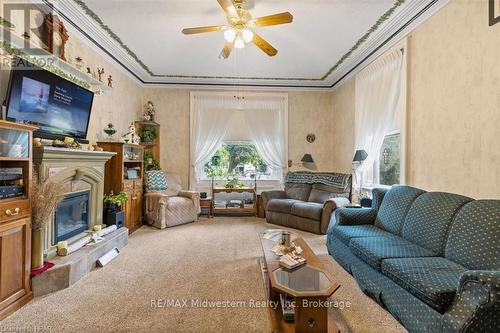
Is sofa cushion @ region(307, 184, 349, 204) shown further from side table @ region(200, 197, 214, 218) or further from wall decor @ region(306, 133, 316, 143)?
side table @ region(200, 197, 214, 218)

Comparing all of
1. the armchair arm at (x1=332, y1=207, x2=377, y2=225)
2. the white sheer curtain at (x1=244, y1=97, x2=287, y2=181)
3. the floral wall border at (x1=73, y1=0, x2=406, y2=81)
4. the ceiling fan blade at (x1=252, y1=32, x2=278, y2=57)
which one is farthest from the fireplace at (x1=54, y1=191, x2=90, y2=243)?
the white sheer curtain at (x1=244, y1=97, x2=287, y2=181)

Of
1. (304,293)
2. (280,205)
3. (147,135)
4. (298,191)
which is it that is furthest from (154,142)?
(304,293)

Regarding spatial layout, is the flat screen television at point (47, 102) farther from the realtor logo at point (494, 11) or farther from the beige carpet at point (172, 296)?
the realtor logo at point (494, 11)

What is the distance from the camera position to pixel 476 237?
1.87 meters

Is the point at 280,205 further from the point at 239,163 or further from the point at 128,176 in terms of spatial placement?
the point at 128,176

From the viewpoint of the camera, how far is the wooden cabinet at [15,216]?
1.94 metres

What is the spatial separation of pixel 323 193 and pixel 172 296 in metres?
3.42

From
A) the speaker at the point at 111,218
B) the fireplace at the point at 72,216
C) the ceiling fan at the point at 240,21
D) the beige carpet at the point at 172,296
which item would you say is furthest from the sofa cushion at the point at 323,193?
the fireplace at the point at 72,216

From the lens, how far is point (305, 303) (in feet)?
5.09

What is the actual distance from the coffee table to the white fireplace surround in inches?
90.2

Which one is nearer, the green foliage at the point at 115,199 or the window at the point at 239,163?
the green foliage at the point at 115,199

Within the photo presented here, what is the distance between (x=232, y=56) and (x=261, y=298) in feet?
12.2

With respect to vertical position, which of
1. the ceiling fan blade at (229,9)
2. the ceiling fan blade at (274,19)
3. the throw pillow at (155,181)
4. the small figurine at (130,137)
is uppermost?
the ceiling fan blade at (229,9)

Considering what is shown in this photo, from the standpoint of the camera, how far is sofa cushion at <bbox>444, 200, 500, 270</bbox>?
5.76ft
